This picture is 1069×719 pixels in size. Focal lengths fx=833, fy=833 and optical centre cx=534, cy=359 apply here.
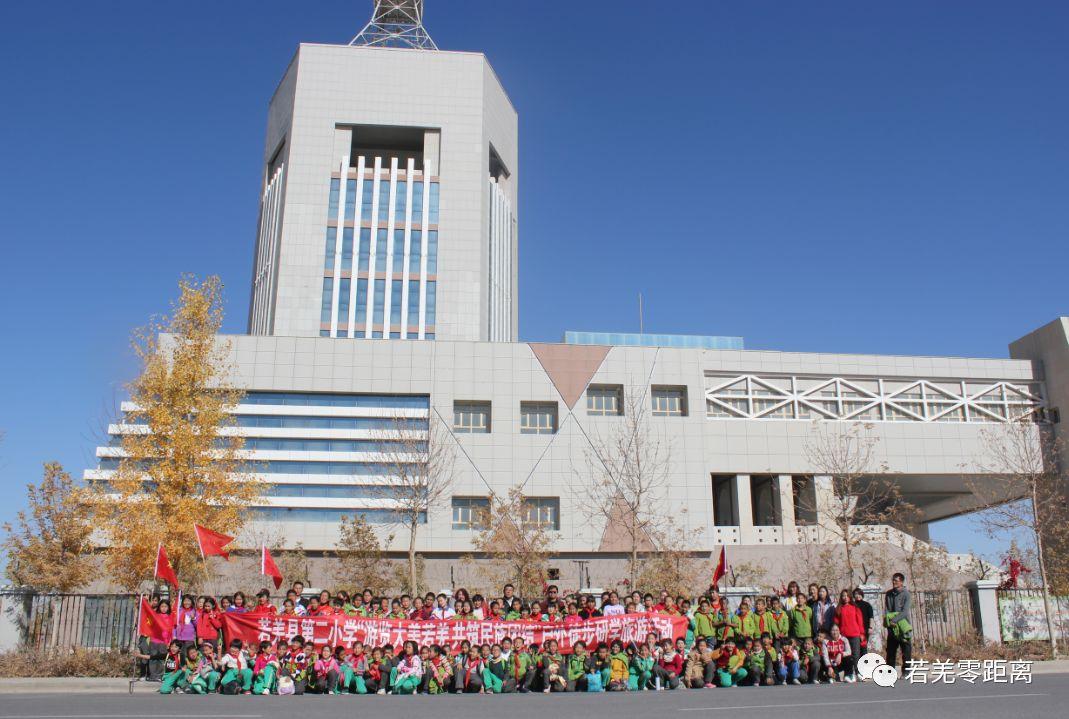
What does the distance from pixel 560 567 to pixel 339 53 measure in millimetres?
41025

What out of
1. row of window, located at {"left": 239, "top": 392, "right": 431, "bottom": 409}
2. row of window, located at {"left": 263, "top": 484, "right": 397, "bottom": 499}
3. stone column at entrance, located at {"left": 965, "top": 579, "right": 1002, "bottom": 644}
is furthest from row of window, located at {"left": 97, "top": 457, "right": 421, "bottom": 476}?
stone column at entrance, located at {"left": 965, "top": 579, "right": 1002, "bottom": 644}

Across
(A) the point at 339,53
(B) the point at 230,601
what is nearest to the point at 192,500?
(B) the point at 230,601

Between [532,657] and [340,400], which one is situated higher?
[340,400]

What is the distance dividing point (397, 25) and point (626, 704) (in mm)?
65867

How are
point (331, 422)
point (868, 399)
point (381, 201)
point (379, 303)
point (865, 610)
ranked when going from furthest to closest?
point (381, 201) < point (379, 303) < point (868, 399) < point (331, 422) < point (865, 610)

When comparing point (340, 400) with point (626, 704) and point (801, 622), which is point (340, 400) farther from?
point (626, 704)

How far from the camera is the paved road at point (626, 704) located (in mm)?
11406

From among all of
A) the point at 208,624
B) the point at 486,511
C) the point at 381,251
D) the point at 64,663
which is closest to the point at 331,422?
the point at 486,511

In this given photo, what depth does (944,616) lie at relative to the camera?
22672 millimetres

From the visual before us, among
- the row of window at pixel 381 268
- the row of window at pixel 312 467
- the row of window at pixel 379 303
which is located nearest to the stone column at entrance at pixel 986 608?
the row of window at pixel 312 467

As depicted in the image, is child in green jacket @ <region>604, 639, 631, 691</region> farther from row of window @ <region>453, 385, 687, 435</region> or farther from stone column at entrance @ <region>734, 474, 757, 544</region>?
stone column at entrance @ <region>734, 474, 757, 544</region>

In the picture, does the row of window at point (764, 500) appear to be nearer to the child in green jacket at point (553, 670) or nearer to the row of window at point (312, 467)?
the row of window at point (312, 467)

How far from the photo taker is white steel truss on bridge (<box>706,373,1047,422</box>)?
156 feet

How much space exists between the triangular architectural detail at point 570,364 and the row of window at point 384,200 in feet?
62.5
